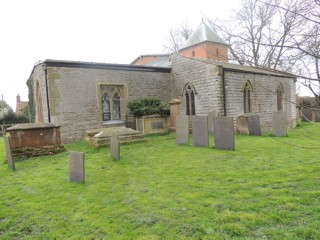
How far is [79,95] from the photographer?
519 inches

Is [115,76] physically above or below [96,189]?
above

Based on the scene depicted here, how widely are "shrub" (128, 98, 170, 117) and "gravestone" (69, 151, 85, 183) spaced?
7752 mm

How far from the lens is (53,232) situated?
386 cm

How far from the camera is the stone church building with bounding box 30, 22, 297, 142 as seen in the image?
12656mm

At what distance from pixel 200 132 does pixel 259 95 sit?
28.8 ft

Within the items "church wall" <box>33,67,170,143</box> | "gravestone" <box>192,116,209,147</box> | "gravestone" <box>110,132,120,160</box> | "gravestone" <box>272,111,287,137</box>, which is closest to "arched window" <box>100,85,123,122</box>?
"church wall" <box>33,67,170,143</box>

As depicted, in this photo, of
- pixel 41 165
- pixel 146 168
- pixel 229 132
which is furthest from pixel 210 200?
pixel 41 165

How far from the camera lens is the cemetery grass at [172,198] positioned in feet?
11.9

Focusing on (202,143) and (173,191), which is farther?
(202,143)

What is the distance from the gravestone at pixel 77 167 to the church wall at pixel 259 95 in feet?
31.5

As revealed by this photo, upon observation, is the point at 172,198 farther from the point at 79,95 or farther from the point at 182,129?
the point at 79,95

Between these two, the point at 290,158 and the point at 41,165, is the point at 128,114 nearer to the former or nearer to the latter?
the point at 41,165

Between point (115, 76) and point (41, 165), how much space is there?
728 centimetres

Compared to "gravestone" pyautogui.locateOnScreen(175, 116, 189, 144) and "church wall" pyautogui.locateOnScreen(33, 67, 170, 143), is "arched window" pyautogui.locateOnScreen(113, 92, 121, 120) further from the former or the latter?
"gravestone" pyautogui.locateOnScreen(175, 116, 189, 144)
